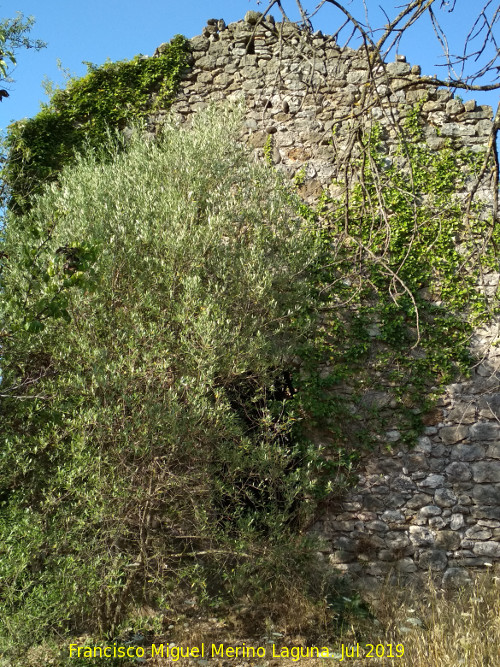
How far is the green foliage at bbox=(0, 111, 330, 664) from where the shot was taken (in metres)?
4.53

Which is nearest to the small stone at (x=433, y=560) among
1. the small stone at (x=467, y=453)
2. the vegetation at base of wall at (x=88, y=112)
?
the small stone at (x=467, y=453)

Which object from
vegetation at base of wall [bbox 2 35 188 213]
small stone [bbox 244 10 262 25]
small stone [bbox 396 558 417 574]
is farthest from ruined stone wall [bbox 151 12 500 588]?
vegetation at base of wall [bbox 2 35 188 213]

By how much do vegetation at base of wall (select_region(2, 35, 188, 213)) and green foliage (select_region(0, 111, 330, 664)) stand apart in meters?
2.07

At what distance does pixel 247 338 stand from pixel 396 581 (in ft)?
10.3

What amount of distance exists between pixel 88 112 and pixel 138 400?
491cm

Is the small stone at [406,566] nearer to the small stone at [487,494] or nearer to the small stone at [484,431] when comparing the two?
the small stone at [487,494]

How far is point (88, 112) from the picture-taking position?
26.0 ft

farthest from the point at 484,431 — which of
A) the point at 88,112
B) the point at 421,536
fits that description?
the point at 88,112

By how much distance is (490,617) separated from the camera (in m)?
5.05

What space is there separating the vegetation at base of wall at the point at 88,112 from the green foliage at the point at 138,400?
6.79 ft

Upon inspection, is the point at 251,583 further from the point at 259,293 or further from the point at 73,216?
the point at 73,216

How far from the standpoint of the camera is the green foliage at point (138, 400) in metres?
4.53

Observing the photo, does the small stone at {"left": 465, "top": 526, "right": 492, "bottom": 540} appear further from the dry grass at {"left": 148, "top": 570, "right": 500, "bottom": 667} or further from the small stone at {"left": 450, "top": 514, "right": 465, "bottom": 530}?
the dry grass at {"left": 148, "top": 570, "right": 500, "bottom": 667}

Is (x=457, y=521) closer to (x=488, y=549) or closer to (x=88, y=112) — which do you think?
(x=488, y=549)
